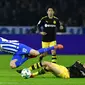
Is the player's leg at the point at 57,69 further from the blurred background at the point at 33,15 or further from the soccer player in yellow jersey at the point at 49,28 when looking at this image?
the blurred background at the point at 33,15

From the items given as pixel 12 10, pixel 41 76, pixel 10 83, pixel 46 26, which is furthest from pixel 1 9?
pixel 10 83

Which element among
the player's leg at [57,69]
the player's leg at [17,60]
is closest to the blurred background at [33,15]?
the player's leg at [17,60]

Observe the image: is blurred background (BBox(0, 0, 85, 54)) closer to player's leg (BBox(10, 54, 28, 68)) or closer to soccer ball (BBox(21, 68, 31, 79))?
player's leg (BBox(10, 54, 28, 68))

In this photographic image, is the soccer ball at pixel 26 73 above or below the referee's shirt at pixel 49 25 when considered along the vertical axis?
below

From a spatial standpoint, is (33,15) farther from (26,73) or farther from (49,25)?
(26,73)

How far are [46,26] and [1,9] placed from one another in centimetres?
1050

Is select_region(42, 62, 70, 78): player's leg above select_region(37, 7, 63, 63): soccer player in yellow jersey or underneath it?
underneath

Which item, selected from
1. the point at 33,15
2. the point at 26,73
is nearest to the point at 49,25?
the point at 26,73

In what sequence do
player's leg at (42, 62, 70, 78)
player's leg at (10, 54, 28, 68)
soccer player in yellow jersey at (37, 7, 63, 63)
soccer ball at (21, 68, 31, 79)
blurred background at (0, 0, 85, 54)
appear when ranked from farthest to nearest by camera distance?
blurred background at (0, 0, 85, 54)
soccer player in yellow jersey at (37, 7, 63, 63)
player's leg at (10, 54, 28, 68)
soccer ball at (21, 68, 31, 79)
player's leg at (42, 62, 70, 78)

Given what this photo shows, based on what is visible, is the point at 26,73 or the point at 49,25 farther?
the point at 49,25

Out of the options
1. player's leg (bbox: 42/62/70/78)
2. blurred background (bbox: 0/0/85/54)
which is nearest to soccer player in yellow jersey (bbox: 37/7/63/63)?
player's leg (bbox: 42/62/70/78)

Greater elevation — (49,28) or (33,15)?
(33,15)

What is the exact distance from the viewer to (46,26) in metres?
16.2

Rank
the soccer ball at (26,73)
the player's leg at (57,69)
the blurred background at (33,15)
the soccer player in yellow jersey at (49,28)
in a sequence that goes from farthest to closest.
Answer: the blurred background at (33,15) < the soccer player in yellow jersey at (49,28) < the soccer ball at (26,73) < the player's leg at (57,69)
